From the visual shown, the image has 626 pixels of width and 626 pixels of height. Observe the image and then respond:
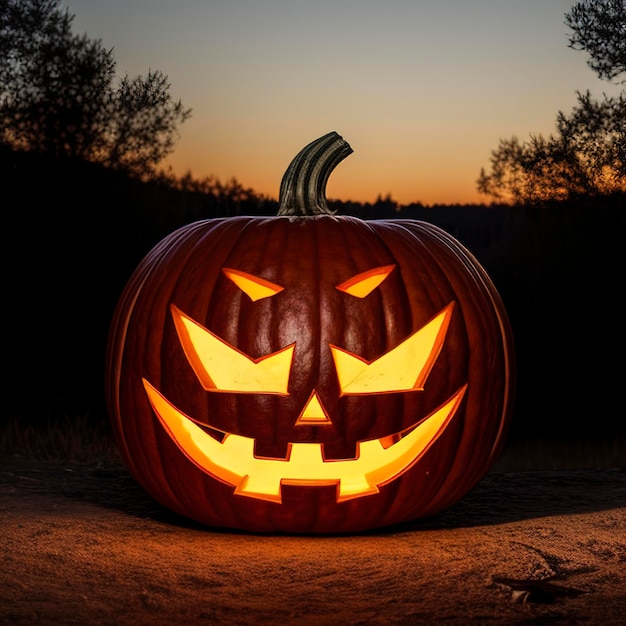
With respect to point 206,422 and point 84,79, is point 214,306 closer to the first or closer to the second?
point 206,422

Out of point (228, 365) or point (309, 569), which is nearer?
point (309, 569)

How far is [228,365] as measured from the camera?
411 cm

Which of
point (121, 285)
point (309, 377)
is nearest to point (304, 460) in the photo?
point (309, 377)

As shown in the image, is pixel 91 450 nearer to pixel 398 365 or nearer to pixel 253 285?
pixel 253 285

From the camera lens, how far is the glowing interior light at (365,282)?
4.16 metres

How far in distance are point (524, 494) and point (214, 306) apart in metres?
2.46

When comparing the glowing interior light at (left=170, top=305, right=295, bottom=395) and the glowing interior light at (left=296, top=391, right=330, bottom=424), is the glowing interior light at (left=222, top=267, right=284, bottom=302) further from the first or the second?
the glowing interior light at (left=296, top=391, right=330, bottom=424)

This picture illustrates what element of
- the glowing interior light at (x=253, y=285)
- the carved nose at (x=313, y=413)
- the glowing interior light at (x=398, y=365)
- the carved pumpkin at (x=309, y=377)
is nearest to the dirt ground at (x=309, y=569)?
the carved pumpkin at (x=309, y=377)

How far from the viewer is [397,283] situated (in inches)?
167

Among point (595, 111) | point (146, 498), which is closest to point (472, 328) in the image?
point (146, 498)

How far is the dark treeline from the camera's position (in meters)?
9.64

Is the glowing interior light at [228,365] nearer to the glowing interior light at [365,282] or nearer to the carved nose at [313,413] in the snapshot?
the carved nose at [313,413]

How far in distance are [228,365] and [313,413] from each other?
1.44 feet

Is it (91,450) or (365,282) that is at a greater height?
(365,282)
